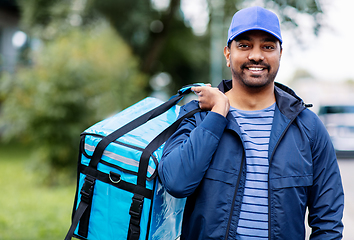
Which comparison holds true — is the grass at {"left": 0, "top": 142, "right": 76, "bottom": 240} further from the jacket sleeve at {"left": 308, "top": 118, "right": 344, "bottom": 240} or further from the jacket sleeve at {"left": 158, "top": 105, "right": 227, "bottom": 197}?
the jacket sleeve at {"left": 308, "top": 118, "right": 344, "bottom": 240}

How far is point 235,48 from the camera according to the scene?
171 cm

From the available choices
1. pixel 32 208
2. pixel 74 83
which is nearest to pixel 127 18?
pixel 74 83

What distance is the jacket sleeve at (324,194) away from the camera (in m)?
1.55

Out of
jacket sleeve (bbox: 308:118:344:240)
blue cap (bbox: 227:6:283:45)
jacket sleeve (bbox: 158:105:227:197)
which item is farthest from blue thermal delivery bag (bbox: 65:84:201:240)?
jacket sleeve (bbox: 308:118:344:240)

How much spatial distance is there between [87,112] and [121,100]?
98.0 inches

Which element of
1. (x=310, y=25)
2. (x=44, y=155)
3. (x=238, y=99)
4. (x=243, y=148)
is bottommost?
(x=44, y=155)

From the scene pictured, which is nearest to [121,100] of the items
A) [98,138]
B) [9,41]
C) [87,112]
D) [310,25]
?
[87,112]

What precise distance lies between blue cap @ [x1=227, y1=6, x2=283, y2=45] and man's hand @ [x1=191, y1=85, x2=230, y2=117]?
280 millimetres

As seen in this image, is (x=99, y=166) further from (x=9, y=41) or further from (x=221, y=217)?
(x=9, y=41)

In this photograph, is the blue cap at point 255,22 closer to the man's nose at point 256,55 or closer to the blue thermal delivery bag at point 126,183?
the man's nose at point 256,55

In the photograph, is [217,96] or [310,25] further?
[310,25]

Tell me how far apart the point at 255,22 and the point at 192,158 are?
714 mm

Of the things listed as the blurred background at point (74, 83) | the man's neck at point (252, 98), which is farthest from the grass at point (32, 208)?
the man's neck at point (252, 98)

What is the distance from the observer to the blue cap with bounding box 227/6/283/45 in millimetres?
1638
